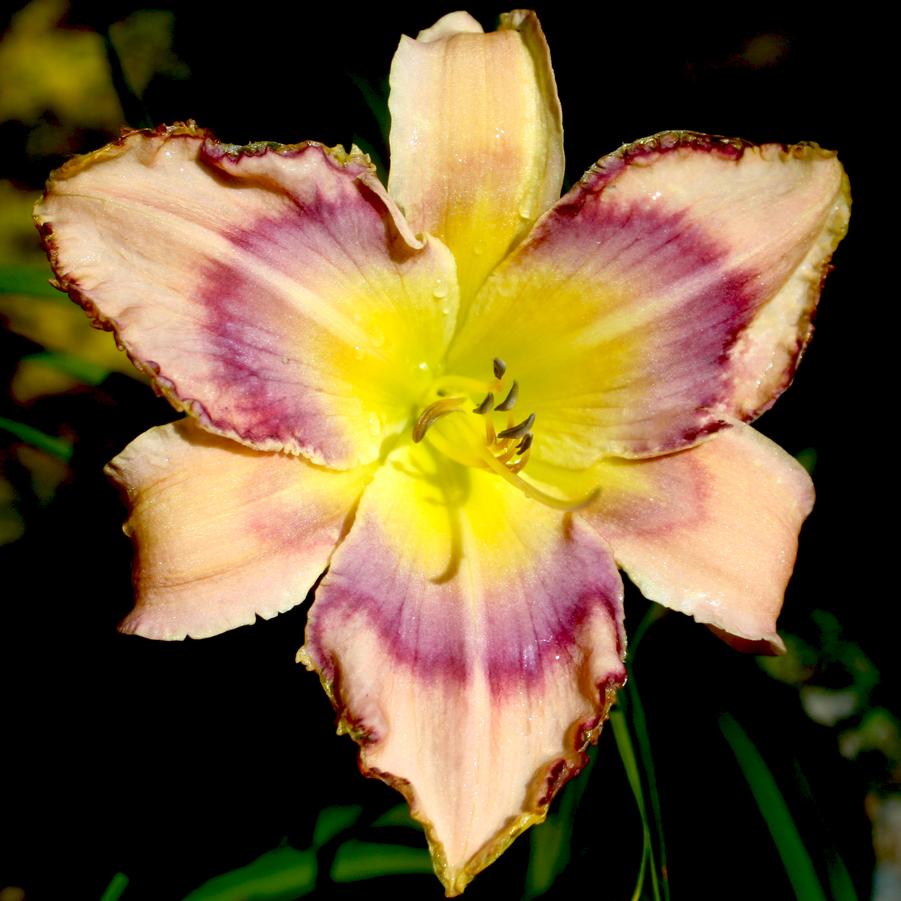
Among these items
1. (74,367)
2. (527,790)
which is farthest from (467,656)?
(74,367)

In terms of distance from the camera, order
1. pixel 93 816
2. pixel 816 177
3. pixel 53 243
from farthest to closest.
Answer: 1. pixel 93 816
2. pixel 816 177
3. pixel 53 243

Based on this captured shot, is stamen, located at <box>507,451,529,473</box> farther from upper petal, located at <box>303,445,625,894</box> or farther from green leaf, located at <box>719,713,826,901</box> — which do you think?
green leaf, located at <box>719,713,826,901</box>

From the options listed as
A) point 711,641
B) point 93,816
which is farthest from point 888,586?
point 93,816

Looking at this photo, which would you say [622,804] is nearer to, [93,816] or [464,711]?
[464,711]

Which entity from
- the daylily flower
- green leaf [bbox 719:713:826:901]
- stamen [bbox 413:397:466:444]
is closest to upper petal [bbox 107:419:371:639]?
the daylily flower

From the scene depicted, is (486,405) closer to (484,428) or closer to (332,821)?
(484,428)


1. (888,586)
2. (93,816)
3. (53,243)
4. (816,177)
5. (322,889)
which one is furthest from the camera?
(888,586)

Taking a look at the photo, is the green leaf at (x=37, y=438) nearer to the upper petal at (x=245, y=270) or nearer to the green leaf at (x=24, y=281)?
the green leaf at (x=24, y=281)
